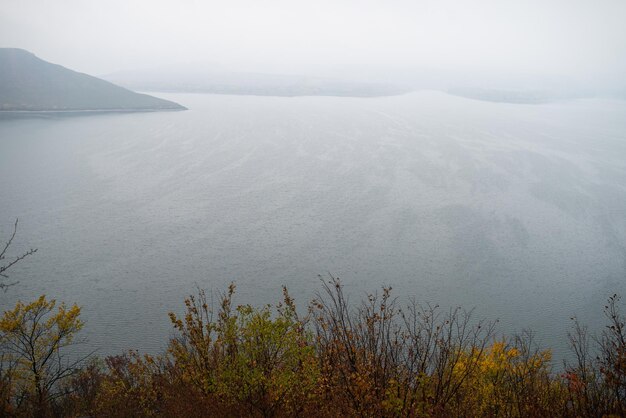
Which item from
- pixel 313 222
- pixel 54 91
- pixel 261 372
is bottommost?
pixel 313 222

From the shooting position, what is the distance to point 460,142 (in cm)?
5178

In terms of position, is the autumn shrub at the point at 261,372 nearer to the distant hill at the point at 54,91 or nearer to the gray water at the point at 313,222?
the gray water at the point at 313,222

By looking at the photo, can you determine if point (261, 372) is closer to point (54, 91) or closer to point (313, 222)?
point (313, 222)

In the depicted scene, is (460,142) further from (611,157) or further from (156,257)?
(156,257)

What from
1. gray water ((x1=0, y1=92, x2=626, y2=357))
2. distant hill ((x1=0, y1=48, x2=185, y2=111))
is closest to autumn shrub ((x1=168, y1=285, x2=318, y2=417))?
gray water ((x1=0, y1=92, x2=626, y2=357))

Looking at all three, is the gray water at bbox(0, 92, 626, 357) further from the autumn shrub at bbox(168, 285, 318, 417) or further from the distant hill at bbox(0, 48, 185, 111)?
the distant hill at bbox(0, 48, 185, 111)

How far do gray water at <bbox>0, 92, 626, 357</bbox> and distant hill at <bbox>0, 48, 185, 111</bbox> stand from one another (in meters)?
31.2

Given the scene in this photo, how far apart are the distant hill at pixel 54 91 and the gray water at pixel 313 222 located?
103ft

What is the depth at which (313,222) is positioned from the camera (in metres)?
26.5

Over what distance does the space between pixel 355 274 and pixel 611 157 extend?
138ft

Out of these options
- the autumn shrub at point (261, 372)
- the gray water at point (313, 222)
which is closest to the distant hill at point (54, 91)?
the gray water at point (313, 222)

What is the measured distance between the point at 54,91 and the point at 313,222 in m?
85.6

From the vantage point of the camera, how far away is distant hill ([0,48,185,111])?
267 feet

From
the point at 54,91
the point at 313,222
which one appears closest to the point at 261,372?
the point at 313,222
